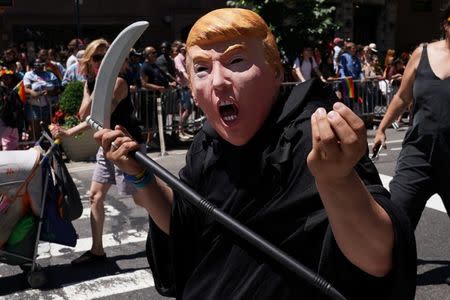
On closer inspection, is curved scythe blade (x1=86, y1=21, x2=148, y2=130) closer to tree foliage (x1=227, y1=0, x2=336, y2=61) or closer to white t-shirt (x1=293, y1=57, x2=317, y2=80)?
white t-shirt (x1=293, y1=57, x2=317, y2=80)

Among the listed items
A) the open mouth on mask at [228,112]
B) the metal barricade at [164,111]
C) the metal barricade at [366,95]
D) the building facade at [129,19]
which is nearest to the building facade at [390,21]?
the building facade at [129,19]

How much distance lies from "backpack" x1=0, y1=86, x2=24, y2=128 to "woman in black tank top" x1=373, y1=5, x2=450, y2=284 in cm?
491

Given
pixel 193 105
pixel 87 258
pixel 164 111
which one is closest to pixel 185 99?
pixel 193 105

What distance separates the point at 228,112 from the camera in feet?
5.26

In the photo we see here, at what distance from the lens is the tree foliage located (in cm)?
1263

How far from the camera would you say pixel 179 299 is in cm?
187

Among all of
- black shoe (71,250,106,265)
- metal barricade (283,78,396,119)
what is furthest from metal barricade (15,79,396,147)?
black shoe (71,250,106,265)

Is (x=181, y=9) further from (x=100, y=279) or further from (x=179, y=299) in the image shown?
(x=179, y=299)

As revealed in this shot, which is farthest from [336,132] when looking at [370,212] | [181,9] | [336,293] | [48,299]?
[181,9]

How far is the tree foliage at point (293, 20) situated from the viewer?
1263cm

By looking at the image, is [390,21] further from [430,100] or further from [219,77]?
[219,77]

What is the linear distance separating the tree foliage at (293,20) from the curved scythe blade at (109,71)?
429 inches

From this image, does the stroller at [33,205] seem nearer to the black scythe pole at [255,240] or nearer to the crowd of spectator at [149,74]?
the black scythe pole at [255,240]

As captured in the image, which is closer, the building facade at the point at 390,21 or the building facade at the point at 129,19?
the building facade at the point at 129,19
